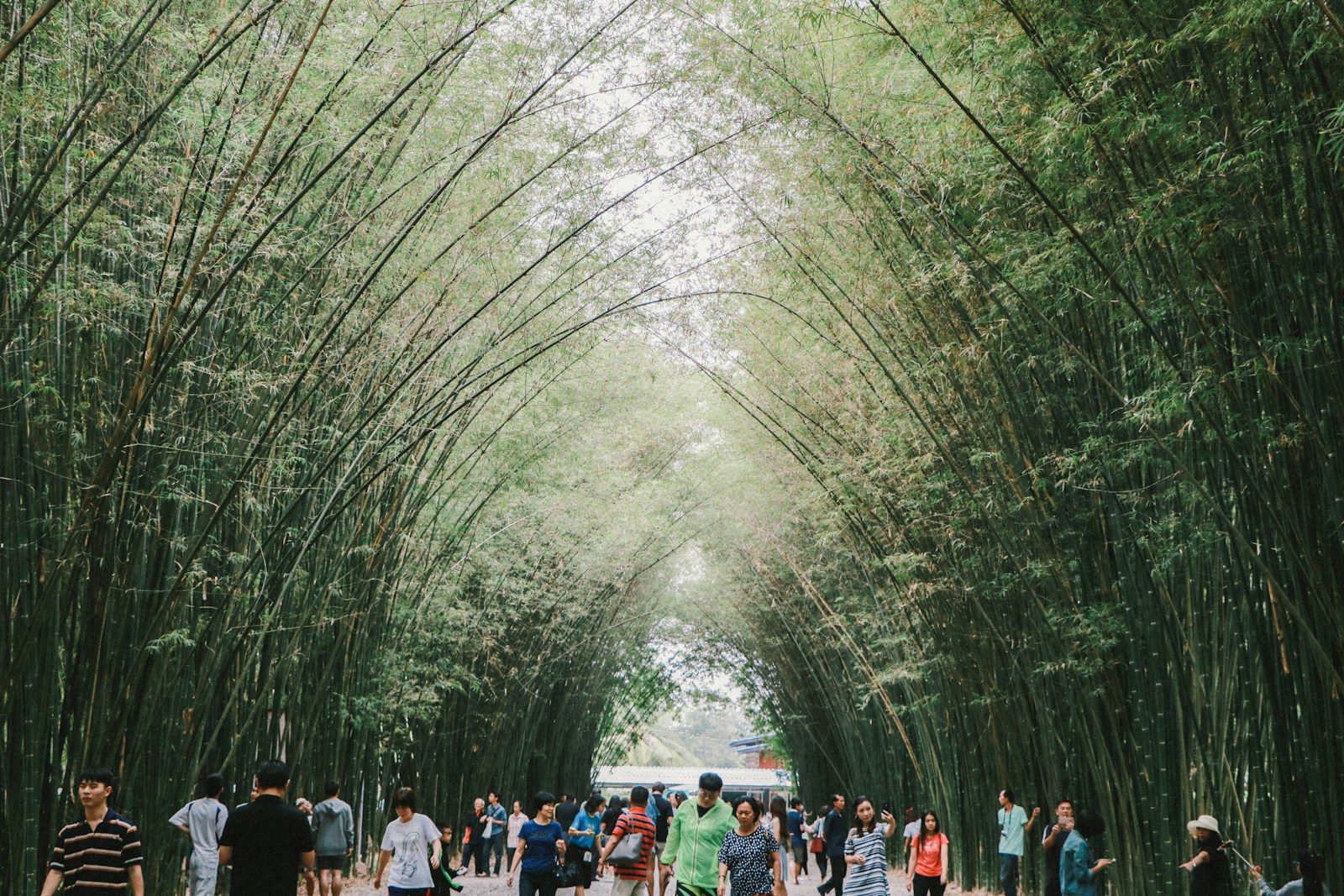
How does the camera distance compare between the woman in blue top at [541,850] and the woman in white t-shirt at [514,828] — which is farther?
the woman in white t-shirt at [514,828]

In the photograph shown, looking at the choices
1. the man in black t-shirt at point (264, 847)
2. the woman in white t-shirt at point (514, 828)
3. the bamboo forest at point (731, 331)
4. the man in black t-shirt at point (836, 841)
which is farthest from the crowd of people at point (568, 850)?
the woman in white t-shirt at point (514, 828)

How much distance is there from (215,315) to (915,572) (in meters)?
5.26

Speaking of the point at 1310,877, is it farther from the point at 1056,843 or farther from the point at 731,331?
the point at 731,331

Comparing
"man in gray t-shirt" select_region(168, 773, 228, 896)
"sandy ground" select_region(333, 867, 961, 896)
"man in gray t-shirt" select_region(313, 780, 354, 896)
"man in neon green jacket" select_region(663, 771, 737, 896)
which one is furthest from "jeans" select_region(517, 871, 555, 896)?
"sandy ground" select_region(333, 867, 961, 896)

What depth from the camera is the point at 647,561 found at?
15125 mm

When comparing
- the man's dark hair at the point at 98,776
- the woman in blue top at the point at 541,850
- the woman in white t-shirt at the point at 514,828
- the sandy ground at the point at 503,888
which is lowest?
the sandy ground at the point at 503,888

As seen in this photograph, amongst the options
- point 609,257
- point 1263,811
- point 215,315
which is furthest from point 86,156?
point 1263,811

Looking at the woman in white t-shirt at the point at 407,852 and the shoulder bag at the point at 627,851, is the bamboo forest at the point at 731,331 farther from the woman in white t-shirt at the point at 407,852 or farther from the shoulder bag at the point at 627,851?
the shoulder bag at the point at 627,851

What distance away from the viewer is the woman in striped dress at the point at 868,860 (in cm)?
548

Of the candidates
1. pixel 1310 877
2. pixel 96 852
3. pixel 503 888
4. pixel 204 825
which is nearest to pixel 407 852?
pixel 204 825

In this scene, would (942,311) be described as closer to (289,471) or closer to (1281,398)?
(1281,398)

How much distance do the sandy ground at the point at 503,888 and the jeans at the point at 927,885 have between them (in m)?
2.83

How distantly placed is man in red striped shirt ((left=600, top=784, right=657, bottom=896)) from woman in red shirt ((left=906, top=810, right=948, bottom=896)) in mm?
2266

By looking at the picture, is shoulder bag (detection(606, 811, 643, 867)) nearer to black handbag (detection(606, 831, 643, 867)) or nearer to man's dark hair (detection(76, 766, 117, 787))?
black handbag (detection(606, 831, 643, 867))
